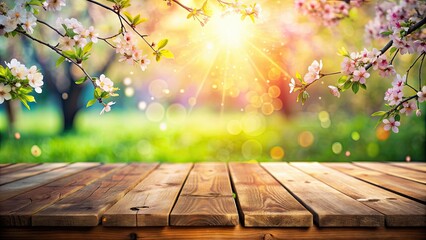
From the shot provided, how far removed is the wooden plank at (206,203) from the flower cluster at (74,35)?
2.85 ft

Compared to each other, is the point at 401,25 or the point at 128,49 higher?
the point at 401,25

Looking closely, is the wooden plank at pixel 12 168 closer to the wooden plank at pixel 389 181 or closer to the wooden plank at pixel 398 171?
the wooden plank at pixel 389 181

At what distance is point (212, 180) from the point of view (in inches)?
101

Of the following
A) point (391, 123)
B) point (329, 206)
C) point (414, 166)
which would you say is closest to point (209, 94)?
point (414, 166)

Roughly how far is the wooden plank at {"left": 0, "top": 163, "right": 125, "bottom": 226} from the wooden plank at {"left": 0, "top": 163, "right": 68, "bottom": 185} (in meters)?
0.33

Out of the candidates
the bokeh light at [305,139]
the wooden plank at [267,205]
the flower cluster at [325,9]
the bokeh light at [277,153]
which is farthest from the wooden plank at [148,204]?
the bokeh light at [305,139]

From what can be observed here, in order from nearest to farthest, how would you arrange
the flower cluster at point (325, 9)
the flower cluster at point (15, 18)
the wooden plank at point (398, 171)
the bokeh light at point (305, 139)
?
the flower cluster at point (15, 18) → the wooden plank at point (398, 171) → the flower cluster at point (325, 9) → the bokeh light at point (305, 139)

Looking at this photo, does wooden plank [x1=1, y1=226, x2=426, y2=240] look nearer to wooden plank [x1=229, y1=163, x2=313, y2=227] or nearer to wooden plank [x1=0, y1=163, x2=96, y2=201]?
wooden plank [x1=229, y1=163, x2=313, y2=227]

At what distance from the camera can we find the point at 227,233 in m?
1.69

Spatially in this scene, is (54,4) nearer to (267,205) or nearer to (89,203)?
(89,203)

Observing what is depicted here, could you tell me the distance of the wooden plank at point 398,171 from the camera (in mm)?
2692

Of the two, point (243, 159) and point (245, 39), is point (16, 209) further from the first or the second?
point (245, 39)

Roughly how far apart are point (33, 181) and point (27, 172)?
466 mm

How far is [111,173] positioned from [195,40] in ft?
15.3
